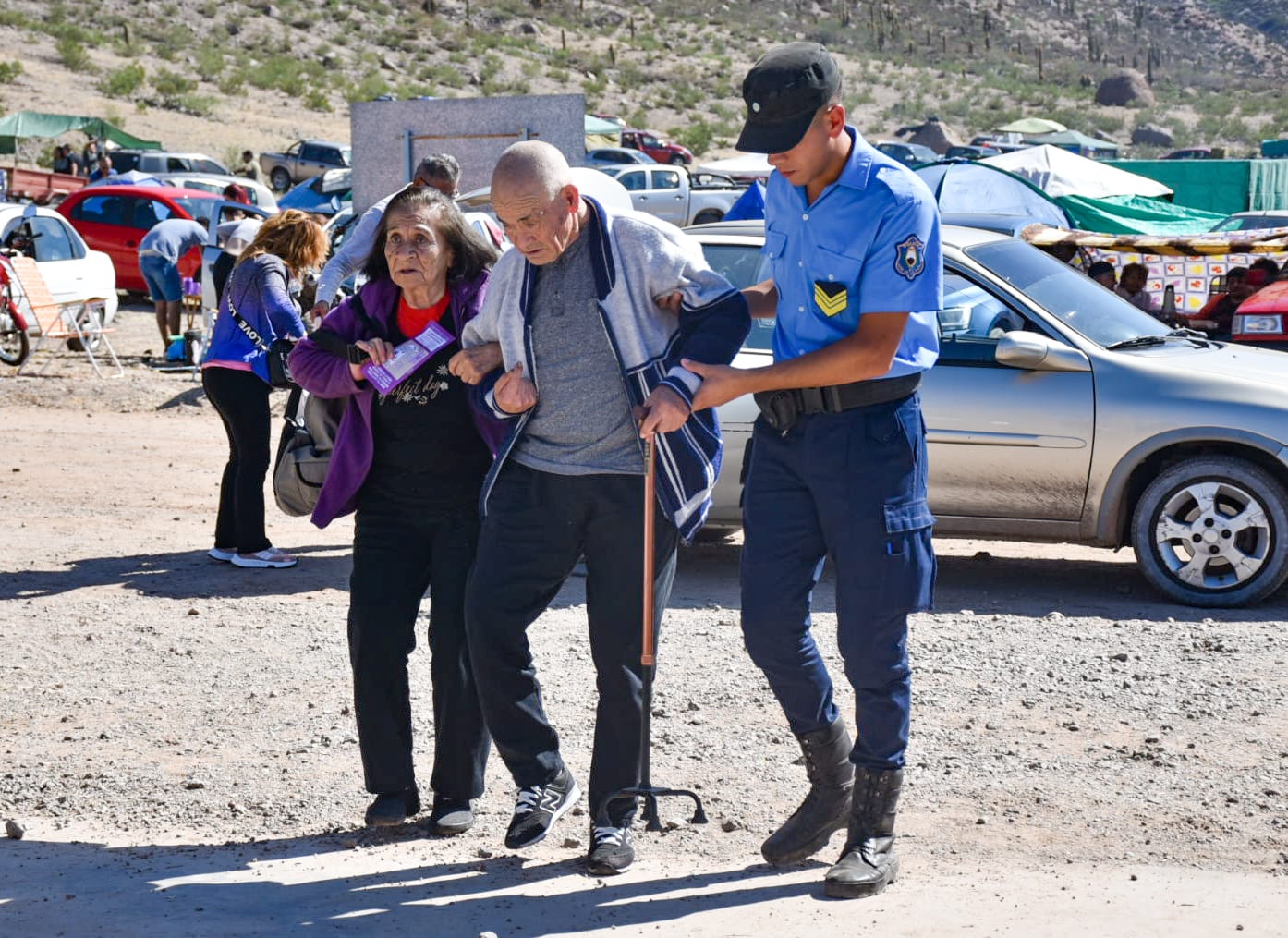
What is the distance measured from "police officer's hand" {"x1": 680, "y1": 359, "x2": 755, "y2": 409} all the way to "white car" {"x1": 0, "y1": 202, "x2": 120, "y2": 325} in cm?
1390

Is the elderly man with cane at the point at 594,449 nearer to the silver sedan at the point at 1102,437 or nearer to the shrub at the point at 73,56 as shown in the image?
the silver sedan at the point at 1102,437

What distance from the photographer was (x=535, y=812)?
423cm

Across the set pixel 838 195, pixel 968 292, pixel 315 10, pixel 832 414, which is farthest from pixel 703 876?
pixel 315 10

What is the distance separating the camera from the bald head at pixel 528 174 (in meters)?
3.83

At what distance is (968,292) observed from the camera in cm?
732

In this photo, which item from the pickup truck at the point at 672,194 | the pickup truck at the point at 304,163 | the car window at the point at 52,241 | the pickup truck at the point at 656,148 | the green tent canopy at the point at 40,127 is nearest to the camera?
the car window at the point at 52,241

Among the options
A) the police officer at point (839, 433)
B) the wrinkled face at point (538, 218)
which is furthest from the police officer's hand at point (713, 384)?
the wrinkled face at point (538, 218)

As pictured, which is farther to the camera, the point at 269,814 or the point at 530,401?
the point at 269,814

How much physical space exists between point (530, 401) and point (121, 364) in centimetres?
1312

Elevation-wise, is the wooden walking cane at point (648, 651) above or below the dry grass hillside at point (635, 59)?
below

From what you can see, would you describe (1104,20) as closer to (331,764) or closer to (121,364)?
(121,364)

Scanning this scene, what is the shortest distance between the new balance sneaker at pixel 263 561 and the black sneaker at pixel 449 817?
3.73 m

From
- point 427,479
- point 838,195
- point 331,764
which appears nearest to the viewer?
point 838,195

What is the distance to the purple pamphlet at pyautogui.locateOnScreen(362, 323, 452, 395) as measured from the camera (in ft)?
14.1
